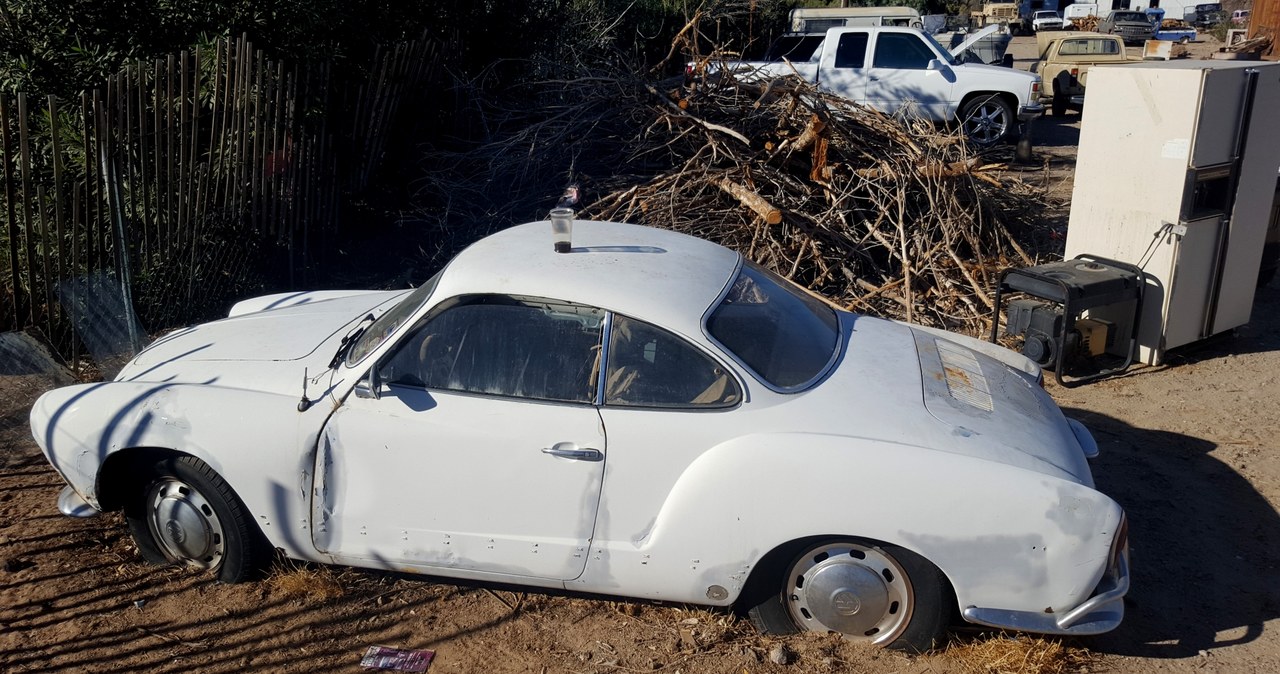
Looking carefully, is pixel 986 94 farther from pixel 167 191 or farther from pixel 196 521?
pixel 196 521

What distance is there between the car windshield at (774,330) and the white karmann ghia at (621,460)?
0.06 ft

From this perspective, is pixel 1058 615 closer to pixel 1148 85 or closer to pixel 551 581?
pixel 551 581

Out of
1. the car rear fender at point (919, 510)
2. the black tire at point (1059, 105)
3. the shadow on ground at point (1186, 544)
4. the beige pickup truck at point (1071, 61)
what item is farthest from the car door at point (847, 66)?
the car rear fender at point (919, 510)

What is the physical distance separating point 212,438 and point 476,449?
1068mm

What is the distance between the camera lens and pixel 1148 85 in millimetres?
6660

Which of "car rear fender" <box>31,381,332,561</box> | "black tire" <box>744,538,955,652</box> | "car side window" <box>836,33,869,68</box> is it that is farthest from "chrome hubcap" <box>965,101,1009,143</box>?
"car rear fender" <box>31,381,332,561</box>

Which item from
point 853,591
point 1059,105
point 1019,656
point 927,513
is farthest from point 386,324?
point 1059,105

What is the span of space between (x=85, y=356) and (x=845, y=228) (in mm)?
5918

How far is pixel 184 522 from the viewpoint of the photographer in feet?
13.1

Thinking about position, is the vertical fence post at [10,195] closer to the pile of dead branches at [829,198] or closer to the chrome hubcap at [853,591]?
the pile of dead branches at [829,198]

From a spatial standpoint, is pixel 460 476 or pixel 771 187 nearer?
pixel 460 476

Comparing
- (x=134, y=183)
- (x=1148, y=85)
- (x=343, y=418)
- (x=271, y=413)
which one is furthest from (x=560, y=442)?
(x=1148, y=85)

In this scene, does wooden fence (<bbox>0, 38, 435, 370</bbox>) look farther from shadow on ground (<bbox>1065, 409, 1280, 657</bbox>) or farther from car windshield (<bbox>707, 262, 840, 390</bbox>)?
shadow on ground (<bbox>1065, 409, 1280, 657</bbox>)

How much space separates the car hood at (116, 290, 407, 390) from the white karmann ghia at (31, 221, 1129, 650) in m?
0.02
